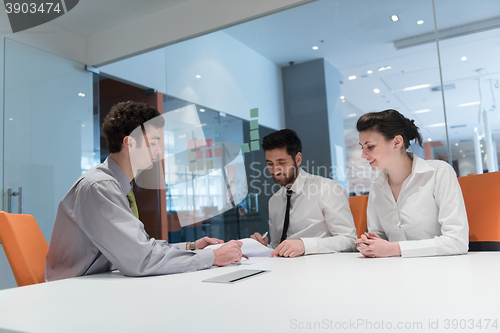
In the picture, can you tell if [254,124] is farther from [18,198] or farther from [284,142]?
[18,198]

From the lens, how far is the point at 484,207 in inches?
64.3

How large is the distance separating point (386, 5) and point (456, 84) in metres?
0.85

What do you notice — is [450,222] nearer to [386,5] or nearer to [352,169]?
[352,169]

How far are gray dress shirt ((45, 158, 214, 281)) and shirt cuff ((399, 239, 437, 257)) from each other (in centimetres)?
72

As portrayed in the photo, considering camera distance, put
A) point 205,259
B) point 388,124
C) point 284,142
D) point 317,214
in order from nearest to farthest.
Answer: point 205,259
point 388,124
point 317,214
point 284,142

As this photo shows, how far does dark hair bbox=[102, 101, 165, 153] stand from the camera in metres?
1.53

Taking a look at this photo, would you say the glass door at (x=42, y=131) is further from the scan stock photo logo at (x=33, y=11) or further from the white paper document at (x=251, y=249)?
the white paper document at (x=251, y=249)

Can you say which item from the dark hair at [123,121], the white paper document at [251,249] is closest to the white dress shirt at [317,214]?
the white paper document at [251,249]

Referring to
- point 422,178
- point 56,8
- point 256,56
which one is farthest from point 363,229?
point 56,8

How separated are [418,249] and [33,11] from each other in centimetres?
426

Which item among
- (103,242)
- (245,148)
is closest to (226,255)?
(103,242)

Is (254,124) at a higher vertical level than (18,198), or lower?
higher

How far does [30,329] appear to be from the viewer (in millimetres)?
637

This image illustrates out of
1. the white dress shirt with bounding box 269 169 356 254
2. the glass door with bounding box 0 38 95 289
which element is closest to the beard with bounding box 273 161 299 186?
the white dress shirt with bounding box 269 169 356 254
